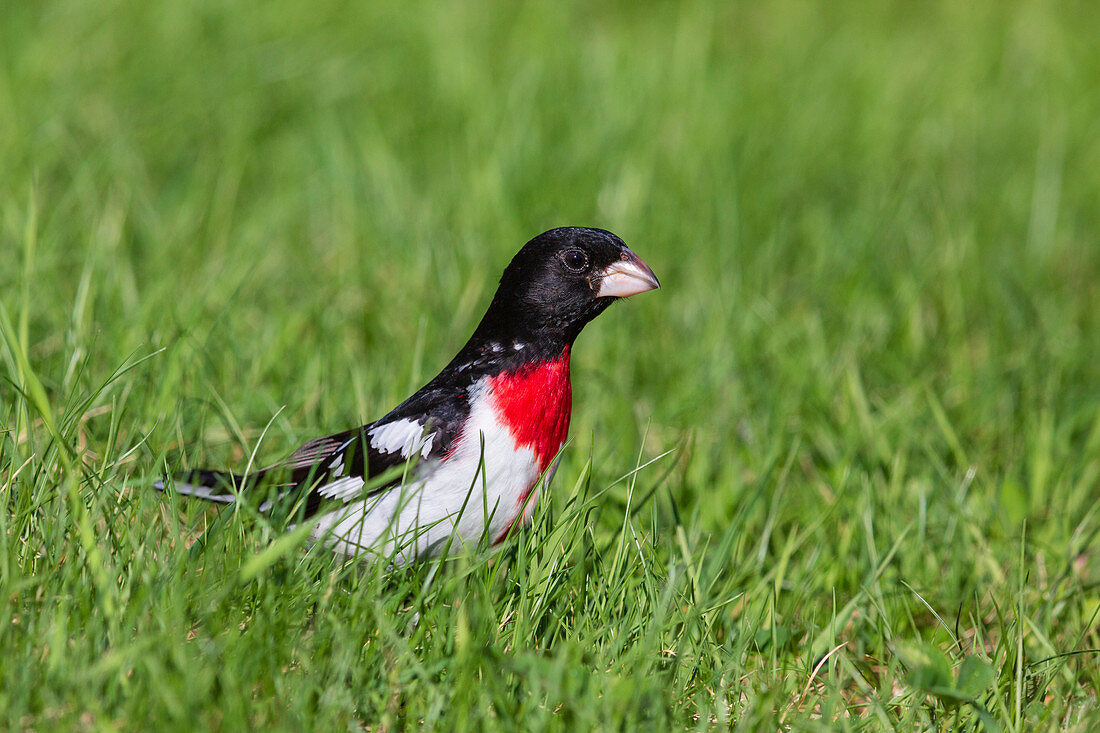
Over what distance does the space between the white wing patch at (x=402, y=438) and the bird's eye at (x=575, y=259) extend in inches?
22.7

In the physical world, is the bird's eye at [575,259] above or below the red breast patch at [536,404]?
above

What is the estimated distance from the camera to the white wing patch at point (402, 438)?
263cm

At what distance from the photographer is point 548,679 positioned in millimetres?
2074

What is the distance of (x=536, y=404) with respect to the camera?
8.70 feet

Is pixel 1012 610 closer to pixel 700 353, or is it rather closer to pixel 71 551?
pixel 700 353

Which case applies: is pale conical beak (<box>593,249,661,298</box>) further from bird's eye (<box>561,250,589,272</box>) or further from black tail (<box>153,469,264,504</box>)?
black tail (<box>153,469,264,504</box>)

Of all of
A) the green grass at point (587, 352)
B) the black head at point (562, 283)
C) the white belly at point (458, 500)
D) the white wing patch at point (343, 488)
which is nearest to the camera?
the green grass at point (587, 352)

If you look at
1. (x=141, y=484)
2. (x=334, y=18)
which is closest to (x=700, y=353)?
(x=141, y=484)

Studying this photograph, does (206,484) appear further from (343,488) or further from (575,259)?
(575,259)

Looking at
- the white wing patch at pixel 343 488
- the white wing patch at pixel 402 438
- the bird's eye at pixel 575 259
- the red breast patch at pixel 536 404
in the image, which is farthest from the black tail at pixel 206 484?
the bird's eye at pixel 575 259

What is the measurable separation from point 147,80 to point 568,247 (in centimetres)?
397

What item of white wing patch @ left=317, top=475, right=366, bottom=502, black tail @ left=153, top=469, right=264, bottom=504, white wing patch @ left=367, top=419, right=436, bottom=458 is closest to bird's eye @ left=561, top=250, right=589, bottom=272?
white wing patch @ left=367, top=419, right=436, bottom=458

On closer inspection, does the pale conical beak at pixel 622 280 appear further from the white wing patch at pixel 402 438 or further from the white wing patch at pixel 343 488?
the white wing patch at pixel 343 488

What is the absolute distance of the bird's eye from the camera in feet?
9.15
